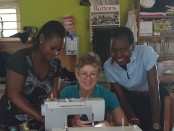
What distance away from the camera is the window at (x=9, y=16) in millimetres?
4484

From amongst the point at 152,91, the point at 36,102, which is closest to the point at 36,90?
the point at 36,102

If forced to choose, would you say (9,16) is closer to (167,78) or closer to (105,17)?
(105,17)

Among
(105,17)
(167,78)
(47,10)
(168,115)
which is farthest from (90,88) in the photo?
(47,10)

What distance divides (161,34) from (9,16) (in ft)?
7.82

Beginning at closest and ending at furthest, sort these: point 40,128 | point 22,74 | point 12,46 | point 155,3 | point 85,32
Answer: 1. point 40,128
2. point 22,74
3. point 12,46
4. point 155,3
5. point 85,32

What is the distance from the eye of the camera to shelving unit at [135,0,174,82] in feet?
13.7

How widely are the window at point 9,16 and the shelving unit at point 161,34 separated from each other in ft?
6.16

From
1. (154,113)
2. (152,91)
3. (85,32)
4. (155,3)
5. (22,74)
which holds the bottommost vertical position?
(154,113)

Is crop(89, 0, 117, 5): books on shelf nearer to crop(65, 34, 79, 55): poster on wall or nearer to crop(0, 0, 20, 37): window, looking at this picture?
crop(65, 34, 79, 55): poster on wall

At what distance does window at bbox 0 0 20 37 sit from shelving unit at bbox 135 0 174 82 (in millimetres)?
1879

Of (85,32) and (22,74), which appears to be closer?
(22,74)

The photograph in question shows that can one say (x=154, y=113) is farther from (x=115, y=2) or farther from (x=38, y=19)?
(x=38, y=19)

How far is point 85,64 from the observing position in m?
1.80

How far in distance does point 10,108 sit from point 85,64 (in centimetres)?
56
